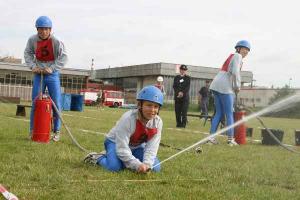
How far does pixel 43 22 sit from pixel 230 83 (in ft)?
12.7

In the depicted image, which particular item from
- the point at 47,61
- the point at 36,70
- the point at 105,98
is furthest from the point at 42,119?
the point at 105,98

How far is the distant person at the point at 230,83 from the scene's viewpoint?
10133mm

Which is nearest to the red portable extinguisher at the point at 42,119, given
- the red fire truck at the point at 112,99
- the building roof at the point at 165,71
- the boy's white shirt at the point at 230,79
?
the boy's white shirt at the point at 230,79

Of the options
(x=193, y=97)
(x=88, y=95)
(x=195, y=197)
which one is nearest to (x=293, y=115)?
(x=88, y=95)

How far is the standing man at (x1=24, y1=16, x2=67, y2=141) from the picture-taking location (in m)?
8.98

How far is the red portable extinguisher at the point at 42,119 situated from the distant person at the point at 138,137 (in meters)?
2.31

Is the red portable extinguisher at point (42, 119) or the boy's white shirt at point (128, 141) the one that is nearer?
the boy's white shirt at point (128, 141)

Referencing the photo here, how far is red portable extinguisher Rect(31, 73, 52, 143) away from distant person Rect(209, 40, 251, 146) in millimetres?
3320

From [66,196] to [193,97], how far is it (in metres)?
69.6

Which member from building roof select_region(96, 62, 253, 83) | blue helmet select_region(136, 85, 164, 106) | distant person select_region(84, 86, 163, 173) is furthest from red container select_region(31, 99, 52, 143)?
building roof select_region(96, 62, 253, 83)

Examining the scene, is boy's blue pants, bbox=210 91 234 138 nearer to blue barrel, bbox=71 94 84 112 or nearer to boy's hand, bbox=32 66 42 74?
boy's hand, bbox=32 66 42 74

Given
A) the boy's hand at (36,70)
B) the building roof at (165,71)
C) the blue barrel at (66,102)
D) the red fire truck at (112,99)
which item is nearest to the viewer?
the boy's hand at (36,70)

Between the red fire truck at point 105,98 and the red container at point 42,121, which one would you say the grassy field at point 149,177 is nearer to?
the red container at point 42,121

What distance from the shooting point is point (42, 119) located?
8516 mm
